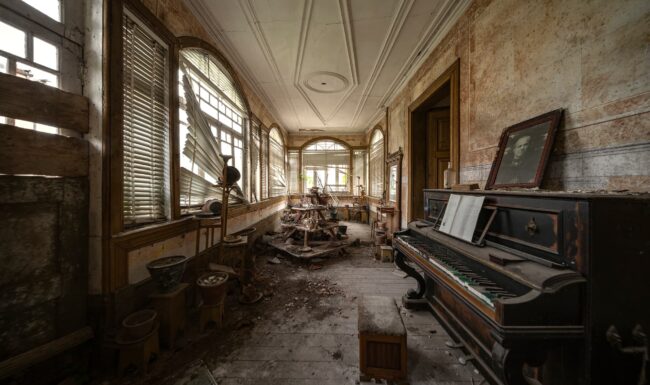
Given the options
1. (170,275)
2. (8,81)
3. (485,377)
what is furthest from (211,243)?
(485,377)

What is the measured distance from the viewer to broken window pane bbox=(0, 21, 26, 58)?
59.7 inches

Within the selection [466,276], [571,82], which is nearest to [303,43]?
[571,82]

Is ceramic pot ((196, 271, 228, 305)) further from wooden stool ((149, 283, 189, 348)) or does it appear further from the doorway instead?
the doorway

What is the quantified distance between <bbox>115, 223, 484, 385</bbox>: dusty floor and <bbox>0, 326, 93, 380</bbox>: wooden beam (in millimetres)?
499

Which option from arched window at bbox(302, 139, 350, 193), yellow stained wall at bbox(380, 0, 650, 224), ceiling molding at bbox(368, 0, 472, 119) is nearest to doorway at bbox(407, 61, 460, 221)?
ceiling molding at bbox(368, 0, 472, 119)

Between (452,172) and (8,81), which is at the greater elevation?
(8,81)

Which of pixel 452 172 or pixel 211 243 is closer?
pixel 452 172

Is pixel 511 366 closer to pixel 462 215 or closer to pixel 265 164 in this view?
pixel 462 215

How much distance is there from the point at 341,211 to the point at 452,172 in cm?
821

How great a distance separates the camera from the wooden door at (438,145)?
4.82 meters

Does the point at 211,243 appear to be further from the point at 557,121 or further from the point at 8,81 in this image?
the point at 557,121

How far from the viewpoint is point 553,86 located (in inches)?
75.4

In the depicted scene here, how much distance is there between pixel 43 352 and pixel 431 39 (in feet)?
20.0

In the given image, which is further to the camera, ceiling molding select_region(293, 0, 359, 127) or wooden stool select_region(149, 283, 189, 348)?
ceiling molding select_region(293, 0, 359, 127)
